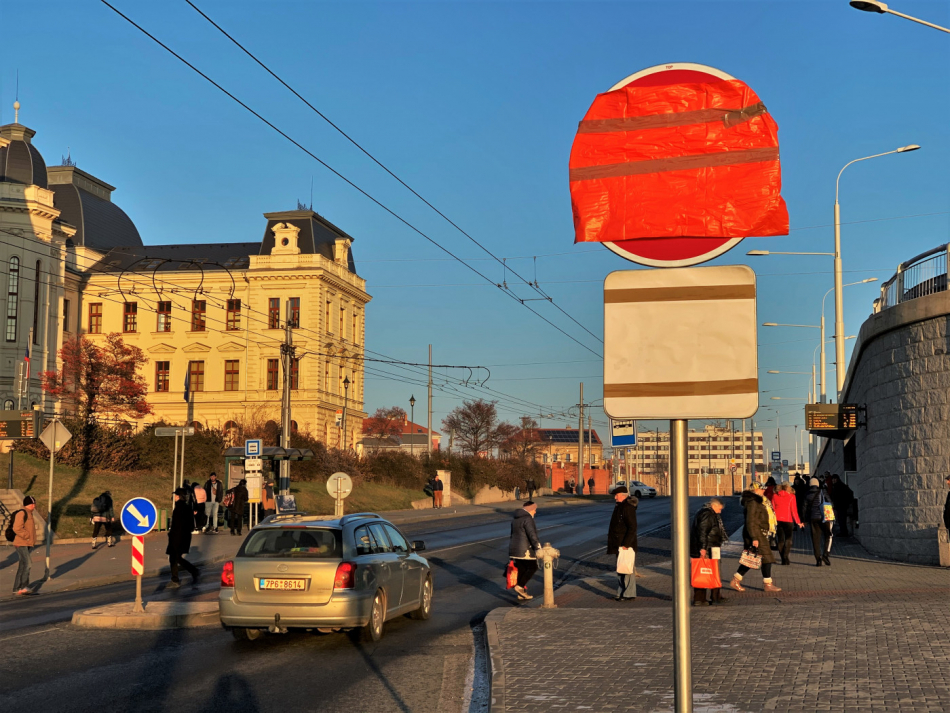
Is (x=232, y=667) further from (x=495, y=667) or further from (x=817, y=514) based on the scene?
(x=817, y=514)

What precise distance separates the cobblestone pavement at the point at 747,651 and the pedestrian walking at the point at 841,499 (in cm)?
1230

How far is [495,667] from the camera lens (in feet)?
32.9

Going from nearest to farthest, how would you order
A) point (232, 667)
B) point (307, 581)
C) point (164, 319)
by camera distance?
point (232, 667) < point (307, 581) < point (164, 319)

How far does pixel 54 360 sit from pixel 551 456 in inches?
5094

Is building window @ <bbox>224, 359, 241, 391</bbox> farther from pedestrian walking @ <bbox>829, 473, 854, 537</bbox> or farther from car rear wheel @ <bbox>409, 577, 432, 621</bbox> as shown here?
car rear wheel @ <bbox>409, 577, 432, 621</bbox>

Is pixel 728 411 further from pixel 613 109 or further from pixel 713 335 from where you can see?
pixel 613 109

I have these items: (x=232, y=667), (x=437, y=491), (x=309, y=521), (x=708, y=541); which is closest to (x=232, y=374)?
(x=437, y=491)

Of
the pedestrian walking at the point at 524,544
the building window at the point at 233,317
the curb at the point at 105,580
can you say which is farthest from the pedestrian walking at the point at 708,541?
the building window at the point at 233,317

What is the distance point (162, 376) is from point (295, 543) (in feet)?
218

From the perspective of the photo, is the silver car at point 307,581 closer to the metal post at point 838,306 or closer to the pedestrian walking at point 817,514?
the pedestrian walking at point 817,514

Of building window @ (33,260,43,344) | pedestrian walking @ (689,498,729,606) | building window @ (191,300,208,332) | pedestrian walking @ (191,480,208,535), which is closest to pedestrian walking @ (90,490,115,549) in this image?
pedestrian walking @ (191,480,208,535)

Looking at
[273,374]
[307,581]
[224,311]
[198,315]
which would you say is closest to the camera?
[307,581]

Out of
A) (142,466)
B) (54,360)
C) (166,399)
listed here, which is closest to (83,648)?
(142,466)

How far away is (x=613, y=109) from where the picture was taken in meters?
3.41
